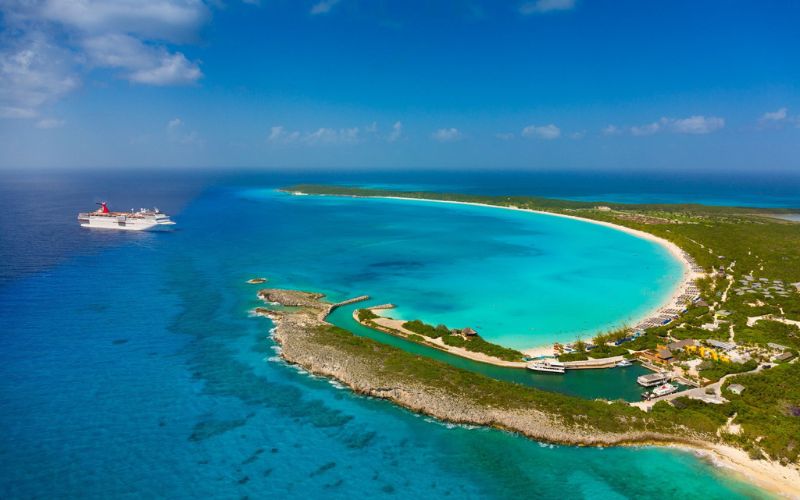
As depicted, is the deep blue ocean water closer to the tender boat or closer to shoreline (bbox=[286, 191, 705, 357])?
the tender boat

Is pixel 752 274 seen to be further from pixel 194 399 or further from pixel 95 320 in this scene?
pixel 95 320

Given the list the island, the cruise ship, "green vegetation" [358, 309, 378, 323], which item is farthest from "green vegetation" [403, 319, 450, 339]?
the cruise ship

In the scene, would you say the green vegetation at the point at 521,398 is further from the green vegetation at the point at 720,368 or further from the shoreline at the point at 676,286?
the shoreline at the point at 676,286

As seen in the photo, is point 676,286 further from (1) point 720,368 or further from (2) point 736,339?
(1) point 720,368

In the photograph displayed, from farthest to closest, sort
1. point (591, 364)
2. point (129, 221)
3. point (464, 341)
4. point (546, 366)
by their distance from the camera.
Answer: point (129, 221) < point (464, 341) < point (591, 364) < point (546, 366)

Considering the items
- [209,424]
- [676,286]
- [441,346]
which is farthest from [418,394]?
[676,286]

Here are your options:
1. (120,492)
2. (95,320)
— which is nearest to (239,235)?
(95,320)
